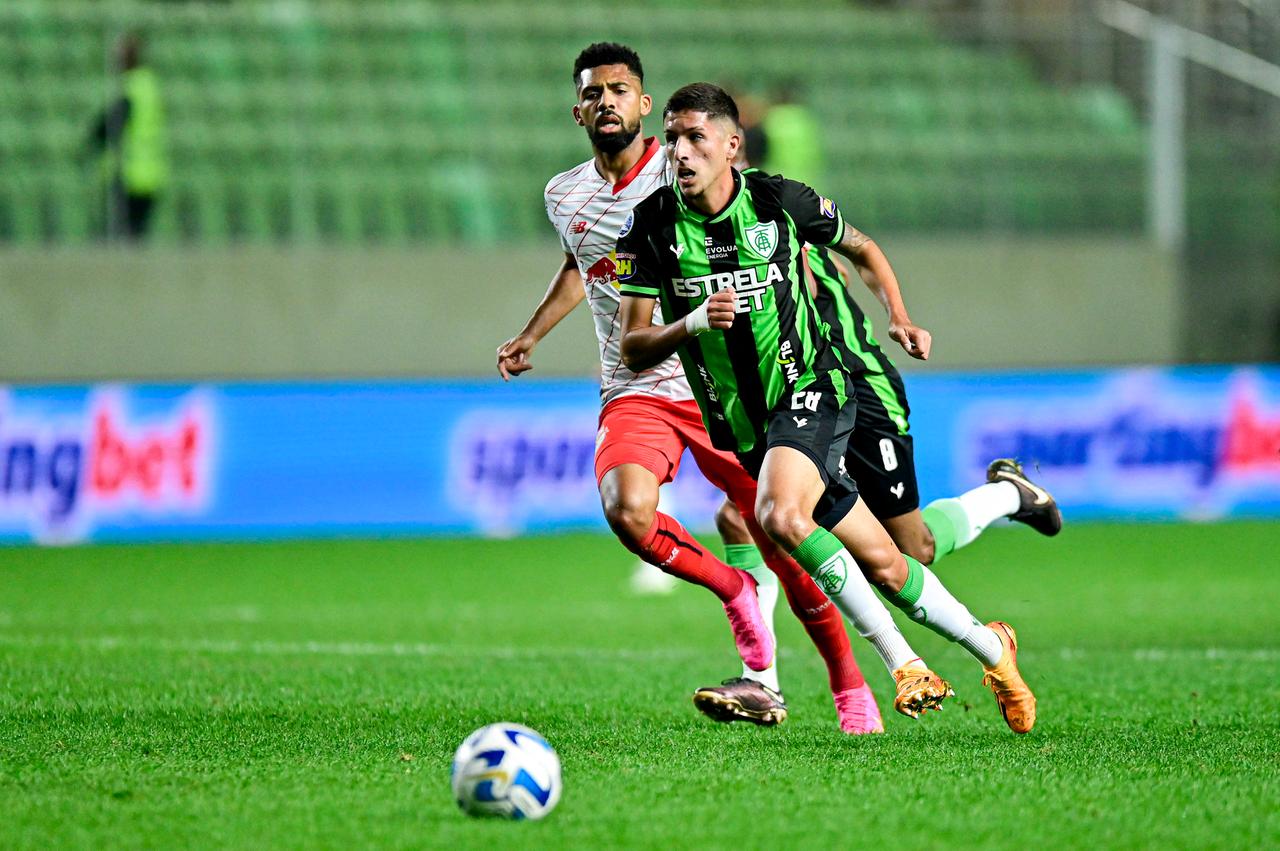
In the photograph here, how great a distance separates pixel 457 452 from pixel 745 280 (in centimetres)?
917

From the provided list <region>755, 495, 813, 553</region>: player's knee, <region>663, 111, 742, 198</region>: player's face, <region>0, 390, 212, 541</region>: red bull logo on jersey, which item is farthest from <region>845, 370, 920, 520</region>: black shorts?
<region>0, 390, 212, 541</region>: red bull logo on jersey

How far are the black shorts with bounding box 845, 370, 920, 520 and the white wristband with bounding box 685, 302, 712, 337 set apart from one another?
1051 millimetres

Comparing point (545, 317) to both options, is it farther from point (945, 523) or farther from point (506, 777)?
point (506, 777)

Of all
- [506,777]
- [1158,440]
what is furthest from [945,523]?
[1158,440]

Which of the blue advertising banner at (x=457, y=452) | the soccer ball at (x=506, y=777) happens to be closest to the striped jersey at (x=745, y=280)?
the soccer ball at (x=506, y=777)

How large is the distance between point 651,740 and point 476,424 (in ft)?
29.7

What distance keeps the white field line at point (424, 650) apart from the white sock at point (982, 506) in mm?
1475

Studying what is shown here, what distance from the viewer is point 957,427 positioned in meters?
15.1

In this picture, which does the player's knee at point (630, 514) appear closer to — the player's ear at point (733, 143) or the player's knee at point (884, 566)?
the player's knee at point (884, 566)

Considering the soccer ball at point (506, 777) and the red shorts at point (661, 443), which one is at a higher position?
the red shorts at point (661, 443)

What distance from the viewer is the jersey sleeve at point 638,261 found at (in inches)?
227

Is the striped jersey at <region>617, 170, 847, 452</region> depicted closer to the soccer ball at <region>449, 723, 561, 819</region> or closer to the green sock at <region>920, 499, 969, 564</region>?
the green sock at <region>920, 499, 969, 564</region>

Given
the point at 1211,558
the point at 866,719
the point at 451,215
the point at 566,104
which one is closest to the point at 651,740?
the point at 866,719

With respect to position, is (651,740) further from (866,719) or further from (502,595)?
(502,595)
